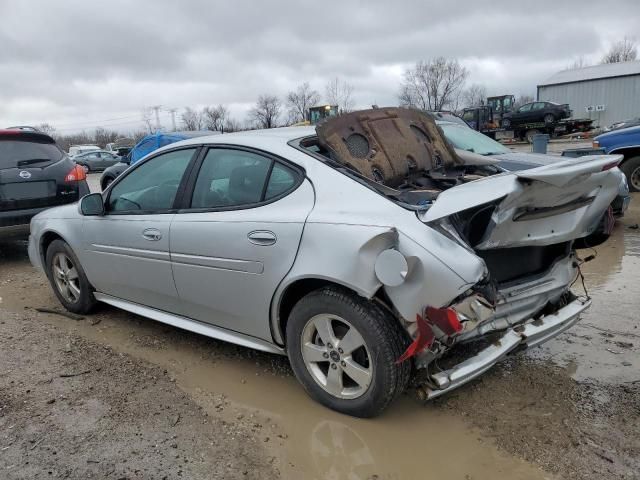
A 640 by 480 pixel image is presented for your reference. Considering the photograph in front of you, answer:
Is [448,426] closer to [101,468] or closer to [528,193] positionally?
[528,193]

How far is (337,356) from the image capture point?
9.81 ft

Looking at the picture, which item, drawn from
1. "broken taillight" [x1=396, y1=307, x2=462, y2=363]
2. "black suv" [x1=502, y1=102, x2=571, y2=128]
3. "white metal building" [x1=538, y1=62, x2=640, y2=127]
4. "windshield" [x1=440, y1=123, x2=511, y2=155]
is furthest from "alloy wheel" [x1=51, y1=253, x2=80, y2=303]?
"white metal building" [x1=538, y1=62, x2=640, y2=127]

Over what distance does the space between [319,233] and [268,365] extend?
4.42ft

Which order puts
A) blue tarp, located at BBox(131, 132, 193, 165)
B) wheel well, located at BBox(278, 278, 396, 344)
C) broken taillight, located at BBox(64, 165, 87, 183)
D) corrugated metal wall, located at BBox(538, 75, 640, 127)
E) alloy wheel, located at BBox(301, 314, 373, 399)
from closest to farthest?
wheel well, located at BBox(278, 278, 396, 344) → alloy wheel, located at BBox(301, 314, 373, 399) → broken taillight, located at BBox(64, 165, 87, 183) → blue tarp, located at BBox(131, 132, 193, 165) → corrugated metal wall, located at BBox(538, 75, 640, 127)

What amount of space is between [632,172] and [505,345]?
826 centimetres

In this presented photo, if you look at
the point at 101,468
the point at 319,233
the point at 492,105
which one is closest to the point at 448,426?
the point at 319,233

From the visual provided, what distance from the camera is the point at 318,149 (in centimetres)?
350

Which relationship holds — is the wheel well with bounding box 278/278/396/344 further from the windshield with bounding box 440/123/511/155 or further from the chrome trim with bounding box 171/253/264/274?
the windshield with bounding box 440/123/511/155

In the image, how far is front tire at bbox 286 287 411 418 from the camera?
2.77 m

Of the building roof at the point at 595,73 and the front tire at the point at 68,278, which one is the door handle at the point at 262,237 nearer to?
the front tire at the point at 68,278

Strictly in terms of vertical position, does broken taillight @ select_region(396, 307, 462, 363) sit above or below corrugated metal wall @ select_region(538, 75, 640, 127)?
below

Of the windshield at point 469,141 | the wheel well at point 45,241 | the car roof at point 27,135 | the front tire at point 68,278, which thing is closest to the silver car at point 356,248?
the front tire at point 68,278

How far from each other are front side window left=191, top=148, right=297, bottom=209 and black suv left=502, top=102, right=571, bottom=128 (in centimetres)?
3173

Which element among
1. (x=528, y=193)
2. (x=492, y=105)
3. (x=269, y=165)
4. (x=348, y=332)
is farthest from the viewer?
(x=492, y=105)
